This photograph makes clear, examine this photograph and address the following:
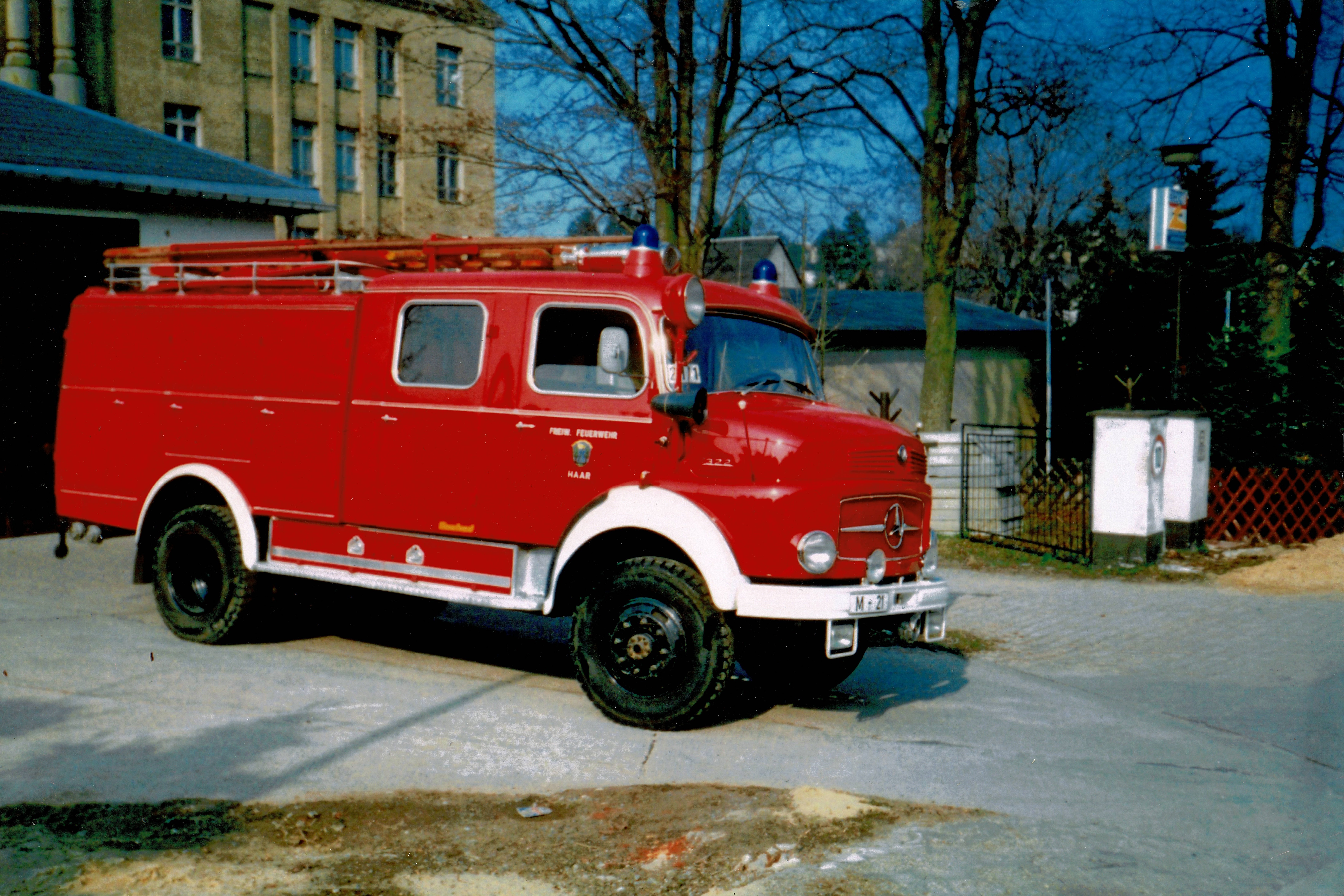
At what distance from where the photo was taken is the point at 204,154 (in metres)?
14.9

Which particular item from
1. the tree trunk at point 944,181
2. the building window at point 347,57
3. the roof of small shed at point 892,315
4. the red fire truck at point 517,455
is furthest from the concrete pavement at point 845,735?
the building window at point 347,57

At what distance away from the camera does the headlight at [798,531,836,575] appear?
6.25 metres

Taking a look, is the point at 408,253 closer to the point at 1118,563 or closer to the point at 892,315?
the point at 1118,563

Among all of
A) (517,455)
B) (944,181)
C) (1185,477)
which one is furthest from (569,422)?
(944,181)

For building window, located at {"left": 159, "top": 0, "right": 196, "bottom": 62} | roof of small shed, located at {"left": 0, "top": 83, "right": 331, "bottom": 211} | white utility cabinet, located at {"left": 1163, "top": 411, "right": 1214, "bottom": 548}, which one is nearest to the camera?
roof of small shed, located at {"left": 0, "top": 83, "right": 331, "bottom": 211}

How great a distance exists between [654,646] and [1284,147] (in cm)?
1668

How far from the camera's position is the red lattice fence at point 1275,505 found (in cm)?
1520

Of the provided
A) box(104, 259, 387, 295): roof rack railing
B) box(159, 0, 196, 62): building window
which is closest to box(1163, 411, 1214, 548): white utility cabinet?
box(104, 259, 387, 295): roof rack railing

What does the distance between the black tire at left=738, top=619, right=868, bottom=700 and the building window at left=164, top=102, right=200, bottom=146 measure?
29.0 m

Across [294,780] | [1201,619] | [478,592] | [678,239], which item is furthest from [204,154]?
[1201,619]

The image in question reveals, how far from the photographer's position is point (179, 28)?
32125mm

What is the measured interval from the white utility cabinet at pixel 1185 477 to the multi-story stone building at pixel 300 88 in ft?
37.2

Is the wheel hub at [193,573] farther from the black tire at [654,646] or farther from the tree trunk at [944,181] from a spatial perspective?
the tree trunk at [944,181]

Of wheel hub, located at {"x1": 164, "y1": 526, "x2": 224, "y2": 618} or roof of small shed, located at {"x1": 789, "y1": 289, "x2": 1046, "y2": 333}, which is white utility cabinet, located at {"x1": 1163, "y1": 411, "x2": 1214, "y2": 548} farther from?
wheel hub, located at {"x1": 164, "y1": 526, "x2": 224, "y2": 618}
